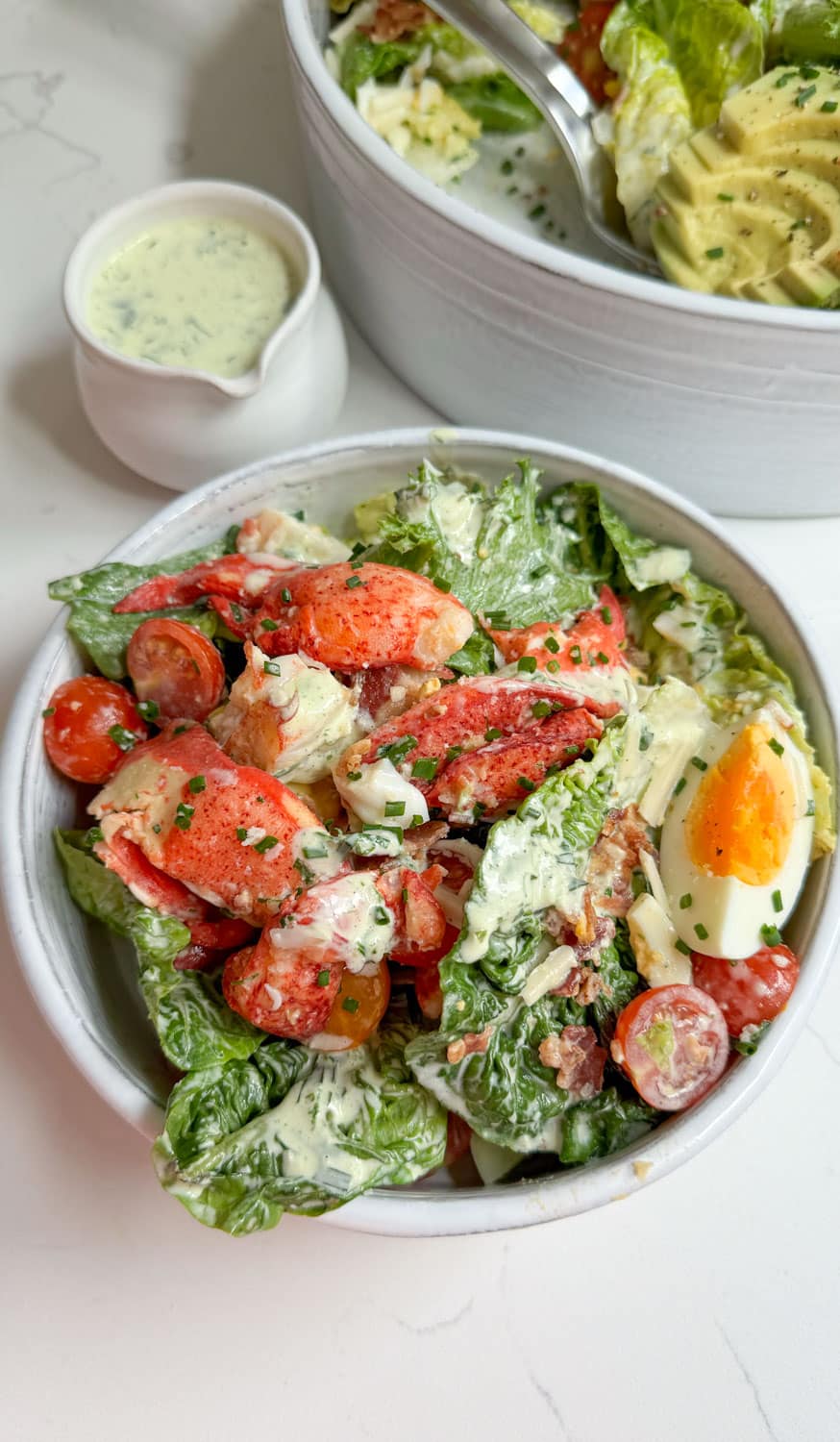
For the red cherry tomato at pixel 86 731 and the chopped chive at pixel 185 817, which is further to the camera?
the red cherry tomato at pixel 86 731

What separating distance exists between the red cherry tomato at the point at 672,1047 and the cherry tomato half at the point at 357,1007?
30 centimetres

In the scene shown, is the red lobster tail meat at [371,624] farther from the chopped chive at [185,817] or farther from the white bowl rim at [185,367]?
the white bowl rim at [185,367]

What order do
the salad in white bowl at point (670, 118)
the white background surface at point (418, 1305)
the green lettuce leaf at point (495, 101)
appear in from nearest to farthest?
the white background surface at point (418, 1305) → the salad in white bowl at point (670, 118) → the green lettuce leaf at point (495, 101)

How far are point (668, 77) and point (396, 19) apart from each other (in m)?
0.48

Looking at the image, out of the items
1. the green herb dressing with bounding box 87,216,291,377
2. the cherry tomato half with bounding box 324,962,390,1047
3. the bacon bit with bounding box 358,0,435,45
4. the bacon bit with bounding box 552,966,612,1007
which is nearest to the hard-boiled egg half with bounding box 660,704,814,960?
the bacon bit with bounding box 552,966,612,1007

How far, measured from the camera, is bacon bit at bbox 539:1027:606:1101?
1345 millimetres

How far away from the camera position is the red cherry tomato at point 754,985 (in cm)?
135

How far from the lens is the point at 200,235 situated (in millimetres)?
1817

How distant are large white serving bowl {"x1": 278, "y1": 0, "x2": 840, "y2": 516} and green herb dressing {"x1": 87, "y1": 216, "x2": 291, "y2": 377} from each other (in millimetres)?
180

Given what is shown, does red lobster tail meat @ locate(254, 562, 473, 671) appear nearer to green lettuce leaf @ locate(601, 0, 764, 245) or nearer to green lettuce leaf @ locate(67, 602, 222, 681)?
green lettuce leaf @ locate(67, 602, 222, 681)

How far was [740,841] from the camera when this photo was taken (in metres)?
1.38

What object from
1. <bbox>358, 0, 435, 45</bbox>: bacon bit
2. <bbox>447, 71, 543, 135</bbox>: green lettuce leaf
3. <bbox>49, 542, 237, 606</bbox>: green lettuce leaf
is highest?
<bbox>358, 0, 435, 45</bbox>: bacon bit

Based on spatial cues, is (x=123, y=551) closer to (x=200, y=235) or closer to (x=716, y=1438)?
(x=200, y=235)

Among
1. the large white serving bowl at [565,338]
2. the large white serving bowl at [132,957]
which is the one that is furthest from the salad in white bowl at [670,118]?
the large white serving bowl at [132,957]
